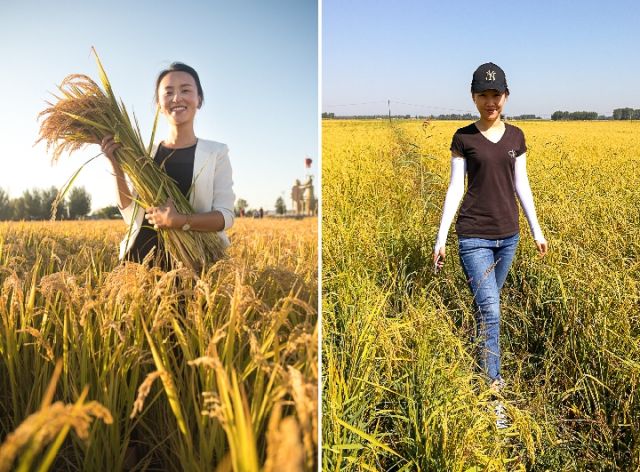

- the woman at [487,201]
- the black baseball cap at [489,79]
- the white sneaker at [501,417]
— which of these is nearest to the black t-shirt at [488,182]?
the woman at [487,201]

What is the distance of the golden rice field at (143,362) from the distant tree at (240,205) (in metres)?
0.14

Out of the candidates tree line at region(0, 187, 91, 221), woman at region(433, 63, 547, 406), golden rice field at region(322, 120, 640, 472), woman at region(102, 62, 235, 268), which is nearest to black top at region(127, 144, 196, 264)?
woman at region(102, 62, 235, 268)

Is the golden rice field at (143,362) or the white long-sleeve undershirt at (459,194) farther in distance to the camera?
the white long-sleeve undershirt at (459,194)

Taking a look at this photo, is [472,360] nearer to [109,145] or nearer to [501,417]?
[501,417]

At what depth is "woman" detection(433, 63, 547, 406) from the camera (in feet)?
6.39

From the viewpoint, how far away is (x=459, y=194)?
6.43 ft

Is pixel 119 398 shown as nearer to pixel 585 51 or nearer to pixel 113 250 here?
pixel 113 250

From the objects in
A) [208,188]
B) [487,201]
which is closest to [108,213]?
[208,188]

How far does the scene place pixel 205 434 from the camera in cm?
80

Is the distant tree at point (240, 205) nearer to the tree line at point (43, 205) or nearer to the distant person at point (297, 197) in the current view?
the distant person at point (297, 197)

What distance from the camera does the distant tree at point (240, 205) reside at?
1.01m

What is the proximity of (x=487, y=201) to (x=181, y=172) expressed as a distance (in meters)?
1.25

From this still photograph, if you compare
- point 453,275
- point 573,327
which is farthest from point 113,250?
point 453,275

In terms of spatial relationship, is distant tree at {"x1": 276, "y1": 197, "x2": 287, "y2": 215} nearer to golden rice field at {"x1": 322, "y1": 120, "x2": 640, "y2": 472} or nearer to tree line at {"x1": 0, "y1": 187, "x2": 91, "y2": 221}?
tree line at {"x1": 0, "y1": 187, "x2": 91, "y2": 221}
